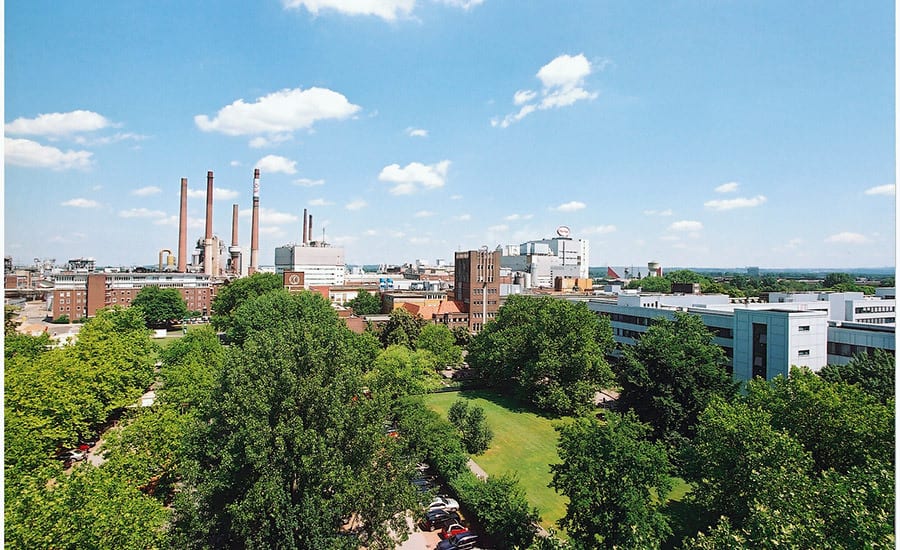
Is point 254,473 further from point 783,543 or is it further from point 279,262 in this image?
point 279,262

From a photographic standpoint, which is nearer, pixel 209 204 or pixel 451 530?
pixel 451 530

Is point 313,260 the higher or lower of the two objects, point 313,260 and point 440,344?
the higher

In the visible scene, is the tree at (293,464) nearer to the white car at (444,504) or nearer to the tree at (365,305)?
the white car at (444,504)

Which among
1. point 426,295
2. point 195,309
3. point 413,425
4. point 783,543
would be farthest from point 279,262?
point 783,543

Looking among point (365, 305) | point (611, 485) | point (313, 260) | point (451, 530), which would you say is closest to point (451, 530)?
point (451, 530)

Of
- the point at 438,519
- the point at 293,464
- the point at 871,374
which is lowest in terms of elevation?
the point at 438,519

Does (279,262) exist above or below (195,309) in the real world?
above

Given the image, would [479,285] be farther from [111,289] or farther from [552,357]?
[111,289]
